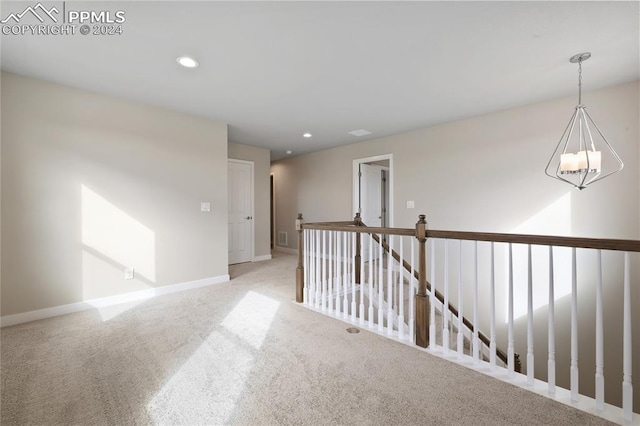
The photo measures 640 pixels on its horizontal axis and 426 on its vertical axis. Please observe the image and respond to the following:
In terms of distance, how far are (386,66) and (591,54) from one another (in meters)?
1.73

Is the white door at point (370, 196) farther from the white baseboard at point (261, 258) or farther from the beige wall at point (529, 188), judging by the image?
the white baseboard at point (261, 258)

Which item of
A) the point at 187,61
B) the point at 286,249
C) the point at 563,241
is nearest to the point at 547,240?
the point at 563,241

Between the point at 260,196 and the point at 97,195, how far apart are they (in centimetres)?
303

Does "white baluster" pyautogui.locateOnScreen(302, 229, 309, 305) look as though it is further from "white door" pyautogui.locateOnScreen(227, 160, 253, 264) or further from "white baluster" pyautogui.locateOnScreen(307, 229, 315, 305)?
"white door" pyautogui.locateOnScreen(227, 160, 253, 264)

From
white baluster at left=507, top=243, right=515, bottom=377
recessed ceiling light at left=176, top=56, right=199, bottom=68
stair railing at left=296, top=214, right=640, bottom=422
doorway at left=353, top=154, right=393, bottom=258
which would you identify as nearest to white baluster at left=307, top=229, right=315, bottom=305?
stair railing at left=296, top=214, right=640, bottom=422

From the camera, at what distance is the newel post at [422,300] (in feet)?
6.97

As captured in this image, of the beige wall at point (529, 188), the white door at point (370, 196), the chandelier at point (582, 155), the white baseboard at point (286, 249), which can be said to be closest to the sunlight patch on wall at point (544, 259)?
the beige wall at point (529, 188)

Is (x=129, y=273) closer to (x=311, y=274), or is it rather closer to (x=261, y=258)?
(x=311, y=274)

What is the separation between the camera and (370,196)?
5711 millimetres

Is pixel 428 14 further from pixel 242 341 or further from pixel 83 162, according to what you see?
pixel 83 162

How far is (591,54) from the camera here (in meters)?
2.32

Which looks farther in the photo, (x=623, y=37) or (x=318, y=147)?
(x=318, y=147)

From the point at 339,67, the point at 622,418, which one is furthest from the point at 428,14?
the point at 622,418

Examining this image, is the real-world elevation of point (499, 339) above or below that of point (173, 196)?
below
